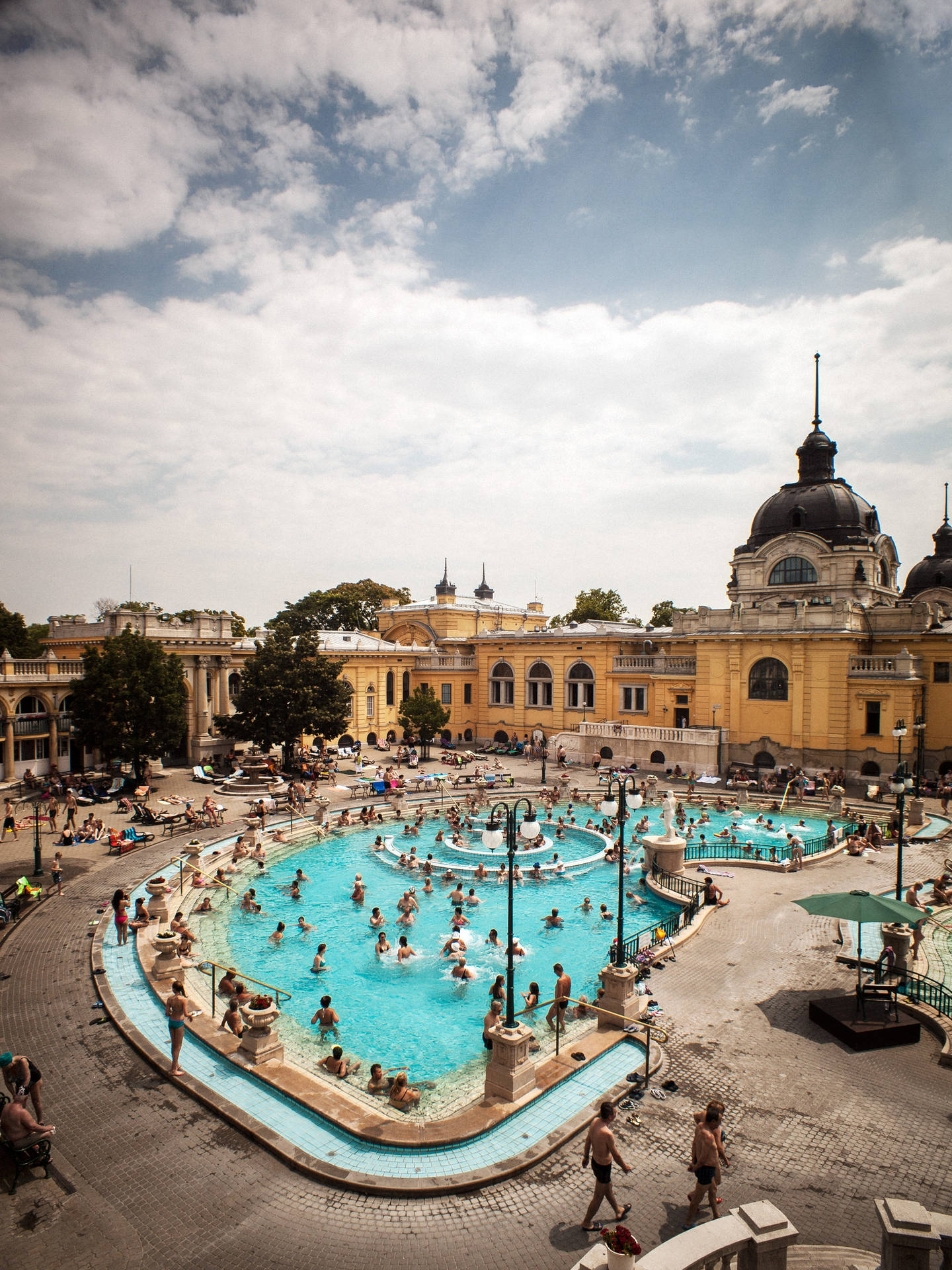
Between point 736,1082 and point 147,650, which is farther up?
point 147,650

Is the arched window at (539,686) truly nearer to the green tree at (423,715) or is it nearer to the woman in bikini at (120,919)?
the green tree at (423,715)

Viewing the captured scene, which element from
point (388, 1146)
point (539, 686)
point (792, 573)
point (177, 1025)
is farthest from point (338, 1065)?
point (792, 573)

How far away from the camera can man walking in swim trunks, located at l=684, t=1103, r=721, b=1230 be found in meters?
8.04

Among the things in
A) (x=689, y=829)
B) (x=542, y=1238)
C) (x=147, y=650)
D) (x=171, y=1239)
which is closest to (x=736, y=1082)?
(x=542, y=1238)

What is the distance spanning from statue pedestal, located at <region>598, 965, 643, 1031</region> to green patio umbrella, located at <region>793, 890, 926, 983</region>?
341 cm

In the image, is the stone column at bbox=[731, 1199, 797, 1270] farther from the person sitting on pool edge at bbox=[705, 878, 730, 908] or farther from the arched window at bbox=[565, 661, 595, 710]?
the arched window at bbox=[565, 661, 595, 710]

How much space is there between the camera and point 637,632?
43719 millimetres

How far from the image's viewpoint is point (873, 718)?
3447 centimetres

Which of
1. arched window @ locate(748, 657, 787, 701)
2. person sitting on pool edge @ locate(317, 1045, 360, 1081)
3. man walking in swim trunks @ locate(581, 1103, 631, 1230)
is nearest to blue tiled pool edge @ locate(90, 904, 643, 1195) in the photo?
person sitting on pool edge @ locate(317, 1045, 360, 1081)

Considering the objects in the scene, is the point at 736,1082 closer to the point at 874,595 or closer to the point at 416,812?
the point at 416,812

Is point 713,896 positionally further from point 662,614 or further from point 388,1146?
point 662,614

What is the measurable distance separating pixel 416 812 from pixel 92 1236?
23.5 meters

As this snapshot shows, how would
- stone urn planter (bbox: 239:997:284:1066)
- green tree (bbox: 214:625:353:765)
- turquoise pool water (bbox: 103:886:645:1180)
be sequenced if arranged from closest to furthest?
turquoise pool water (bbox: 103:886:645:1180), stone urn planter (bbox: 239:997:284:1066), green tree (bbox: 214:625:353:765)

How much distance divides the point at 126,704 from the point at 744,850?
27318 millimetres
